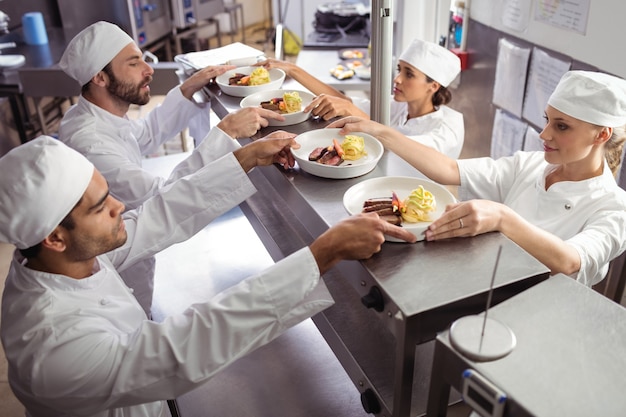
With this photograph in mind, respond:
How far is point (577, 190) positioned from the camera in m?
1.42

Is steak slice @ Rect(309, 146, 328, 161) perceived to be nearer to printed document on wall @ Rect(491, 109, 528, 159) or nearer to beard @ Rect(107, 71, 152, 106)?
beard @ Rect(107, 71, 152, 106)

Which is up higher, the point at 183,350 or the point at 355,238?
the point at 355,238

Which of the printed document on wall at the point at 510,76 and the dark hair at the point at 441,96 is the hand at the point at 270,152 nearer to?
the dark hair at the point at 441,96

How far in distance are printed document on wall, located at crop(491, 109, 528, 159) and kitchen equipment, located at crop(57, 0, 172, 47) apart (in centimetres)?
309

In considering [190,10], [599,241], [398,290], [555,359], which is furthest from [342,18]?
[555,359]

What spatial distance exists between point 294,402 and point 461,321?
2.38ft

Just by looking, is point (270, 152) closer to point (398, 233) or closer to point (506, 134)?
point (398, 233)

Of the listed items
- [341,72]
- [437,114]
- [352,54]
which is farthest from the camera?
[352,54]

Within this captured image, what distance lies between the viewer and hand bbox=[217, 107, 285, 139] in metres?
1.50

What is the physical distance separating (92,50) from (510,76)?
1987mm

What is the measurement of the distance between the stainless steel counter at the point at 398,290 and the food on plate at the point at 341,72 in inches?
82.2

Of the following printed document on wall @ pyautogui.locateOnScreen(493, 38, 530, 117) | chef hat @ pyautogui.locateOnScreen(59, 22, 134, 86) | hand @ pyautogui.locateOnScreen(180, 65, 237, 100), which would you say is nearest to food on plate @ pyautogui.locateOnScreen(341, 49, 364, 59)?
printed document on wall @ pyautogui.locateOnScreen(493, 38, 530, 117)

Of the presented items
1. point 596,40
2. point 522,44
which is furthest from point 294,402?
point 522,44

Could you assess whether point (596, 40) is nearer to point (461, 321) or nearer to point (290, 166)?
point (290, 166)
